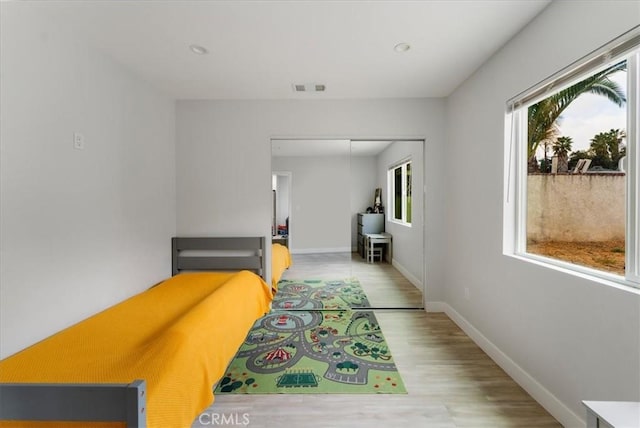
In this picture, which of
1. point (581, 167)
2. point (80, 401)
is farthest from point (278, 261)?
point (581, 167)

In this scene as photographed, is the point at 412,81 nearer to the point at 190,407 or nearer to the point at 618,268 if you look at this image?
the point at 618,268

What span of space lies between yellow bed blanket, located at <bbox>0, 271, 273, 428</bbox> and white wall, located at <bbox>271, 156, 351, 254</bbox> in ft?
4.76

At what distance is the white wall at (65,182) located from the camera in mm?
1534

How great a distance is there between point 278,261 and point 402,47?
2.54m

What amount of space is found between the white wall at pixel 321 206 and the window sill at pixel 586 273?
6.61 ft

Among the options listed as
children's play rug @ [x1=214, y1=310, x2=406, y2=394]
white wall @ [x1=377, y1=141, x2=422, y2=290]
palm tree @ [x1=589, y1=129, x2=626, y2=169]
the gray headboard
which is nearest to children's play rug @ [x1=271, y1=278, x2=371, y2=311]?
children's play rug @ [x1=214, y1=310, x2=406, y2=394]

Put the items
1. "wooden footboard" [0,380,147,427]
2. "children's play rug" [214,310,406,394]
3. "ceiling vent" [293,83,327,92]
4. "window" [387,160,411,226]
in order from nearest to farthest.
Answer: "wooden footboard" [0,380,147,427]
"children's play rug" [214,310,406,394]
"ceiling vent" [293,83,327,92]
"window" [387,160,411,226]

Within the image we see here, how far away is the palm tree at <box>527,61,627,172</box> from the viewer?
1.42 m

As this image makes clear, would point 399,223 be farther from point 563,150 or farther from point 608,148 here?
point 608,148

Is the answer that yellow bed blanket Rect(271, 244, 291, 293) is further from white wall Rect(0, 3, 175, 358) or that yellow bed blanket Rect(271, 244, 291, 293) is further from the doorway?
white wall Rect(0, 3, 175, 358)

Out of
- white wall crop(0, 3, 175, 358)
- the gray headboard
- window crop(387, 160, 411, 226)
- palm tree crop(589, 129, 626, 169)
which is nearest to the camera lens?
palm tree crop(589, 129, 626, 169)

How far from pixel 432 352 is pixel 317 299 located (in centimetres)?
146

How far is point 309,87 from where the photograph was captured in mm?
2826

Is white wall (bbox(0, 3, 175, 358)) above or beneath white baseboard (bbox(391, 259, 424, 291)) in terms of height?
above
